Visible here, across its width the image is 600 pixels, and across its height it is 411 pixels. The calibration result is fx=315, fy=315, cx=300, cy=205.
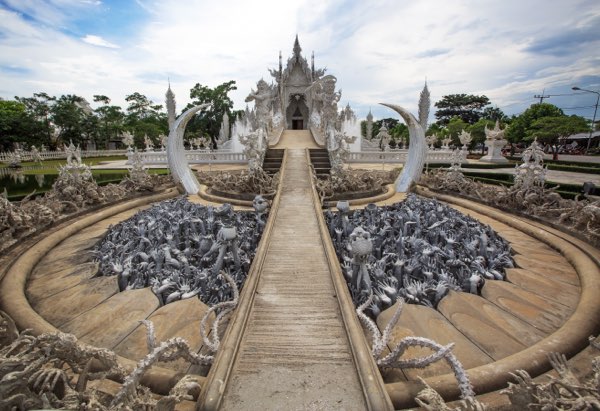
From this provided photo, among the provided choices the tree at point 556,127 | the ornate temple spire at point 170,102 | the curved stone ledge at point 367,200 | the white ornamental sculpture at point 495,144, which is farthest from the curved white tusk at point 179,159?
the tree at point 556,127

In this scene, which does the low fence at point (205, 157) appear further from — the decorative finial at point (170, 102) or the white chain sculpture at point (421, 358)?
the white chain sculpture at point (421, 358)

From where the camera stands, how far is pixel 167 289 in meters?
5.51

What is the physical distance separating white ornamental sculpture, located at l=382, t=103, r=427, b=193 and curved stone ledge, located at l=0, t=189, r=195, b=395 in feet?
36.1

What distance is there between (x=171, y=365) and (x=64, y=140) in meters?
54.0

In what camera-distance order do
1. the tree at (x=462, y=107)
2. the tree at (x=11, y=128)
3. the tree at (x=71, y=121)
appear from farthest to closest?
the tree at (x=462, y=107), the tree at (x=71, y=121), the tree at (x=11, y=128)

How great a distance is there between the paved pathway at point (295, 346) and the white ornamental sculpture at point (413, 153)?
25.8ft

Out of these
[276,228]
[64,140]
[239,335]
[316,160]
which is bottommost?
[239,335]

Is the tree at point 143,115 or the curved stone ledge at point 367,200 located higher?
the tree at point 143,115

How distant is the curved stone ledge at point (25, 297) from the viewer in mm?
3326

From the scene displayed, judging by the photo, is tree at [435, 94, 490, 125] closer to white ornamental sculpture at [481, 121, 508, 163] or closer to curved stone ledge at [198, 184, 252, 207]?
white ornamental sculpture at [481, 121, 508, 163]

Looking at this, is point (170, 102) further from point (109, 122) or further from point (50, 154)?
point (109, 122)

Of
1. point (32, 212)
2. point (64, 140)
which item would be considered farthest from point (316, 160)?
point (64, 140)

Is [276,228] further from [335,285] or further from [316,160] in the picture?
[316,160]

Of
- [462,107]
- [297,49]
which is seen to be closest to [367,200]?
[297,49]
